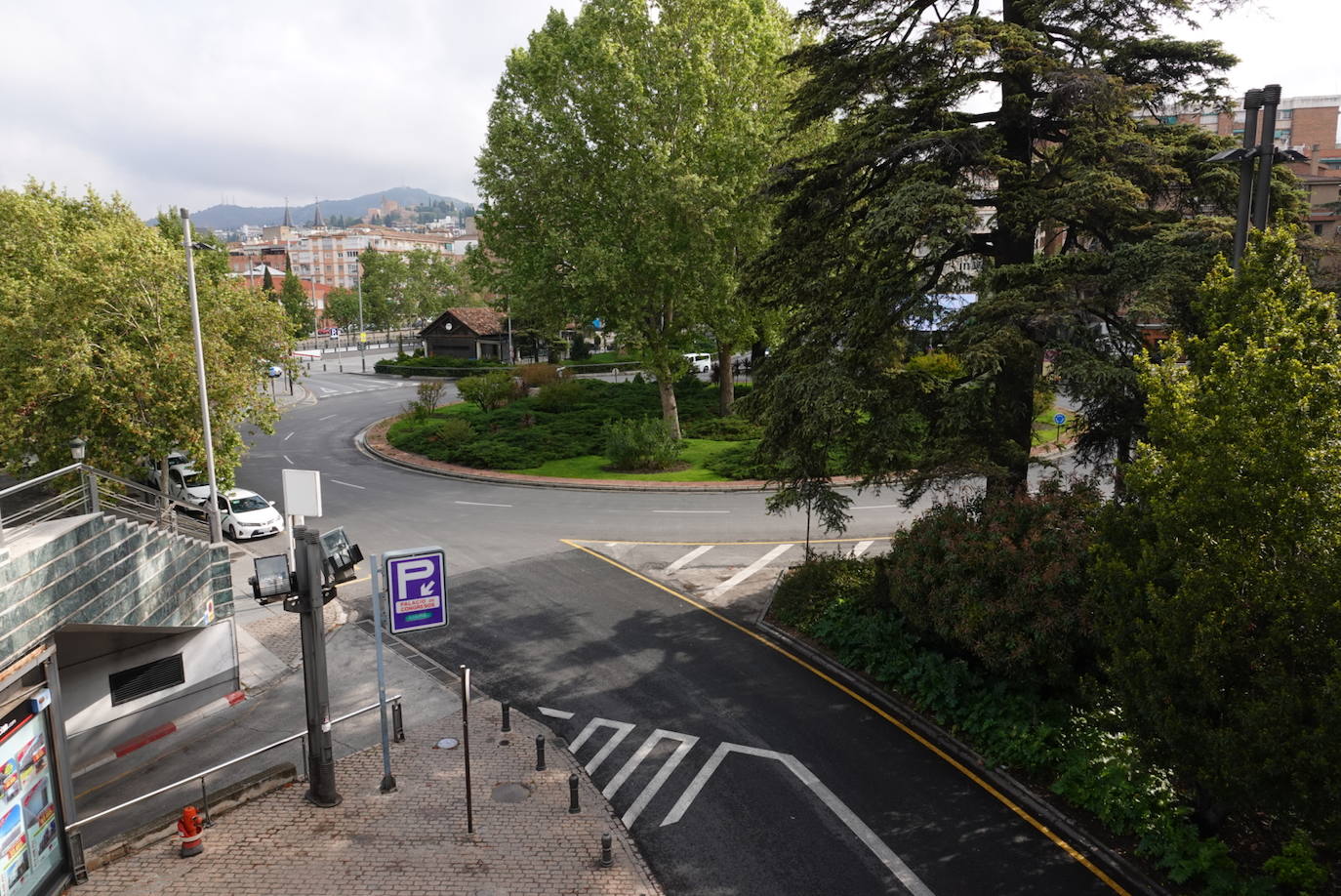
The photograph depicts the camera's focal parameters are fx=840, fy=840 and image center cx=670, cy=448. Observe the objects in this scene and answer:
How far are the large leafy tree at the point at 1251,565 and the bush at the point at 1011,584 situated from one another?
7.63ft

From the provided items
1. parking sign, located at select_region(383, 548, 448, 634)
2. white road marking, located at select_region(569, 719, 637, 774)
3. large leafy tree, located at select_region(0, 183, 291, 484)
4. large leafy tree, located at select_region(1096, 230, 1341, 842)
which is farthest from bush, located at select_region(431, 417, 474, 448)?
large leafy tree, located at select_region(1096, 230, 1341, 842)

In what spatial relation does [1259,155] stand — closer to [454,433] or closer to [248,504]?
[248,504]

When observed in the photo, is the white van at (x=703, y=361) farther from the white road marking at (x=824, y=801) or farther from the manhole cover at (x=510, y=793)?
the manhole cover at (x=510, y=793)

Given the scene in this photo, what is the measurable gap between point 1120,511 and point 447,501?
77.1 ft

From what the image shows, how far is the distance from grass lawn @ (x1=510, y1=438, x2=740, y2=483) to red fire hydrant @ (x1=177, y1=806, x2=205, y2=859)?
22.0 metres

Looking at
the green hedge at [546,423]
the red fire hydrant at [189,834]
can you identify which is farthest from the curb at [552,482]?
the red fire hydrant at [189,834]

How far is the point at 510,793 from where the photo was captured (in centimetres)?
1201

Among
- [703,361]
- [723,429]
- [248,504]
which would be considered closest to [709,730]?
[248,504]

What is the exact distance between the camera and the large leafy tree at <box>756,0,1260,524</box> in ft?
45.3

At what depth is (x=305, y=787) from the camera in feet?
39.5

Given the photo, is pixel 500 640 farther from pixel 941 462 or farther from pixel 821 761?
pixel 941 462

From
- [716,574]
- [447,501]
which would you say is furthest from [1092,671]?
[447,501]

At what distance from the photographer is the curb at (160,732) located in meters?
13.1

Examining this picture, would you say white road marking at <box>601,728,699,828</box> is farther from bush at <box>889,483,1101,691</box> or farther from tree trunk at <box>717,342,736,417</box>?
tree trunk at <box>717,342,736,417</box>
